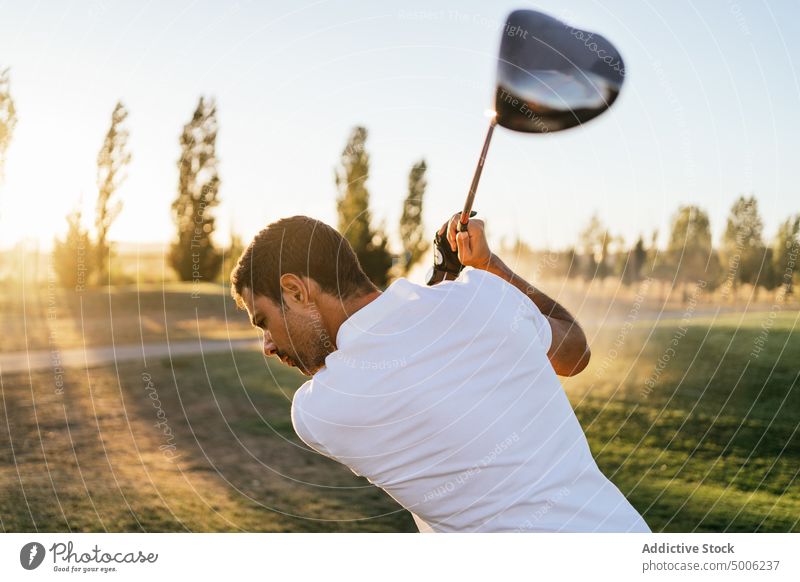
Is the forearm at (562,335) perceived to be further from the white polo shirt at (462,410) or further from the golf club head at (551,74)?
the golf club head at (551,74)

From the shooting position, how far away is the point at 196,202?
13.7 m

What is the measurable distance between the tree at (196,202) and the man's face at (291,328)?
4741 millimetres

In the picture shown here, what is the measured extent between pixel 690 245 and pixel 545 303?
13375 millimetres

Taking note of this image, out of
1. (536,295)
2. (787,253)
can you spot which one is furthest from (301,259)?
(787,253)

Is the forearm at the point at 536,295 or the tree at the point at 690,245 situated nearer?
the forearm at the point at 536,295

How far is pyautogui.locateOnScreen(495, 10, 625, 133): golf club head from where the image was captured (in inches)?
135

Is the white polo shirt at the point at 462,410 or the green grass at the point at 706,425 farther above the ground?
the white polo shirt at the point at 462,410

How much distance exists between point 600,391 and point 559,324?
8.69 metres

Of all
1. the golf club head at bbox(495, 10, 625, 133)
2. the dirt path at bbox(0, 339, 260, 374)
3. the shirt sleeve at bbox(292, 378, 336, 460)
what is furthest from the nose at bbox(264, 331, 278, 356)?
the dirt path at bbox(0, 339, 260, 374)

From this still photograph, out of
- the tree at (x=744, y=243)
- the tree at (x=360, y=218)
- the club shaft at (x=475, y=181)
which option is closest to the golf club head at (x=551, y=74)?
the club shaft at (x=475, y=181)

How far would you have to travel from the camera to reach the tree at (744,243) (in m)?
11.5

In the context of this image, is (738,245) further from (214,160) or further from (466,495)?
(466,495)

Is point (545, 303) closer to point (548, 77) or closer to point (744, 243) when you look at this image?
point (548, 77)
